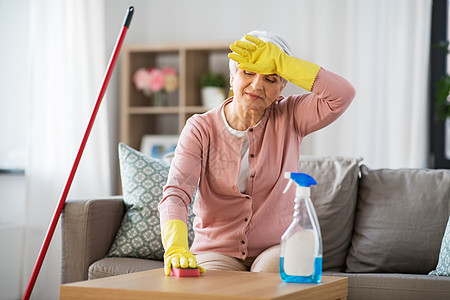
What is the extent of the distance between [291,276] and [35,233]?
2.04 meters

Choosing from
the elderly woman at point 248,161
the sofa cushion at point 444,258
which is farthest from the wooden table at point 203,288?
the sofa cushion at point 444,258

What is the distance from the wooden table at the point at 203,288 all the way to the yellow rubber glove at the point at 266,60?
1.70 feet

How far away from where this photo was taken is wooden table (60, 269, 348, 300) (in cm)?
117

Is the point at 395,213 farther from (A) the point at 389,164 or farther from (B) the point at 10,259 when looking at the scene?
(B) the point at 10,259

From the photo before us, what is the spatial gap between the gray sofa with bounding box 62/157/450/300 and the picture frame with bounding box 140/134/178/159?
1400 mm

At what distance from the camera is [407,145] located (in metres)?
3.46

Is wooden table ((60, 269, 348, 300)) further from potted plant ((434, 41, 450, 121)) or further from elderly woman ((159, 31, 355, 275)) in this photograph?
potted plant ((434, 41, 450, 121))

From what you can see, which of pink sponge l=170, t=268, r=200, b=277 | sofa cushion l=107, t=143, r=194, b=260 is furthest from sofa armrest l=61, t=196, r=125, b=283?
pink sponge l=170, t=268, r=200, b=277

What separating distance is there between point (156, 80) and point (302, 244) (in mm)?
2665

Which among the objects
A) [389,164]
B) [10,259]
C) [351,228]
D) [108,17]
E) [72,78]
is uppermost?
[108,17]

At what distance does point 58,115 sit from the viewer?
10.5 ft

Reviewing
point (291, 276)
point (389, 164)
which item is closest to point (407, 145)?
point (389, 164)

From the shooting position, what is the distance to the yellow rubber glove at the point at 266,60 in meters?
1.55

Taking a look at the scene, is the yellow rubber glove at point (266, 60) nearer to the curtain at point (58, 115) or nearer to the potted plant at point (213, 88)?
the curtain at point (58, 115)
